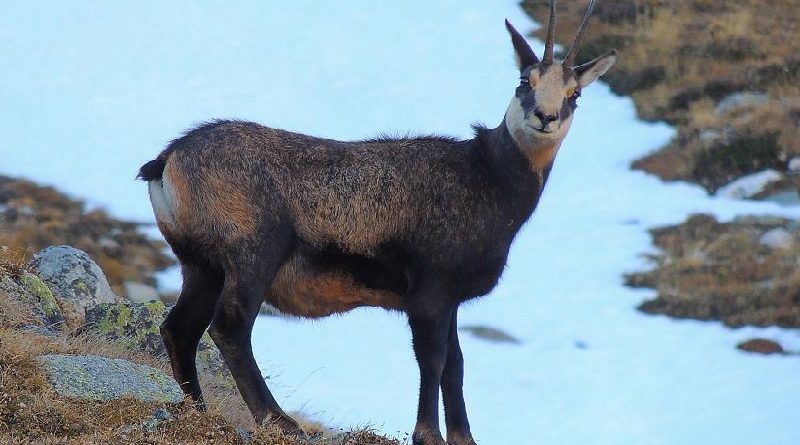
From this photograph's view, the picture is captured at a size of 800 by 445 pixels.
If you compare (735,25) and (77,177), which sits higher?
(735,25)

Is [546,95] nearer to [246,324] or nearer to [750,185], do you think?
[246,324]

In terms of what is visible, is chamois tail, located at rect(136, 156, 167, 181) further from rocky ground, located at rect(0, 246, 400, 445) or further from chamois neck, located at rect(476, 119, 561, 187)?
chamois neck, located at rect(476, 119, 561, 187)

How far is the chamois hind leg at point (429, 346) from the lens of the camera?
400 inches

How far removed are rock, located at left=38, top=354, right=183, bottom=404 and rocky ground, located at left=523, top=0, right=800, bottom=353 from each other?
22849 millimetres

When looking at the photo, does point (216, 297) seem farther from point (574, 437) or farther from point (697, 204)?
point (697, 204)

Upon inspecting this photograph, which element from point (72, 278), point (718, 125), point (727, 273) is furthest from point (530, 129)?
point (718, 125)

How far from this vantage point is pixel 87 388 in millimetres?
9477

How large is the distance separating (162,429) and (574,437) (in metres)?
18.0

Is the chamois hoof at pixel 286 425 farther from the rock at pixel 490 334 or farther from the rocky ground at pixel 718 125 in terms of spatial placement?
the rocky ground at pixel 718 125

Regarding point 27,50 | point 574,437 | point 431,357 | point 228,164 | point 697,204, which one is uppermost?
point 27,50

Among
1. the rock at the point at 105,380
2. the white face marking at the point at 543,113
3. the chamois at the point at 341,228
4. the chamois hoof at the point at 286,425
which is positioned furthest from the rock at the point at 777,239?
the rock at the point at 105,380

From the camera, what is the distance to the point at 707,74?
43344 millimetres

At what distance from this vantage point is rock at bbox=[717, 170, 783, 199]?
122 feet

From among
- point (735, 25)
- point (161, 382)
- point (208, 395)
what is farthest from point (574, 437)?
point (735, 25)
